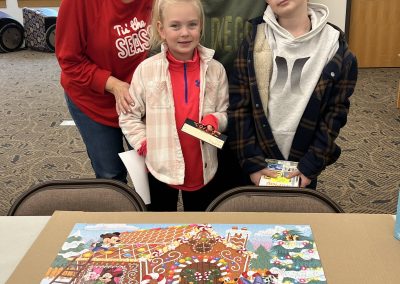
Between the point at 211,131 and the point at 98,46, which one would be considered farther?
the point at 98,46

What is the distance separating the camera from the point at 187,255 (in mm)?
967

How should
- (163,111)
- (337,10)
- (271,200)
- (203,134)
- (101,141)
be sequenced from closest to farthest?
(271,200) → (203,134) → (163,111) → (101,141) → (337,10)

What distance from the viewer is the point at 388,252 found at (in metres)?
0.96

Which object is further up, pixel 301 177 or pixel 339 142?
pixel 301 177

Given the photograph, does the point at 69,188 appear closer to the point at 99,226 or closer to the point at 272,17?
the point at 99,226

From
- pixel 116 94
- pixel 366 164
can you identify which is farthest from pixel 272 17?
pixel 366 164

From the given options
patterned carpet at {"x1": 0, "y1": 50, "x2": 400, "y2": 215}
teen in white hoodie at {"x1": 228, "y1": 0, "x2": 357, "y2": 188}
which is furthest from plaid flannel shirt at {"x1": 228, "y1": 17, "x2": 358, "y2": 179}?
Answer: patterned carpet at {"x1": 0, "y1": 50, "x2": 400, "y2": 215}

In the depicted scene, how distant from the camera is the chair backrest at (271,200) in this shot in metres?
1.24

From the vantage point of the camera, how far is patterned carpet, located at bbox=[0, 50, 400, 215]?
2.66 m

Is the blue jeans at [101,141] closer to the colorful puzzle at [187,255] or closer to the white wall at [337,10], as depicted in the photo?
the colorful puzzle at [187,255]

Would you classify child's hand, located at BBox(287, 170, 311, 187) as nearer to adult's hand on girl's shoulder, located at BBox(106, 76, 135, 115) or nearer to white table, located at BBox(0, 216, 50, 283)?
adult's hand on girl's shoulder, located at BBox(106, 76, 135, 115)

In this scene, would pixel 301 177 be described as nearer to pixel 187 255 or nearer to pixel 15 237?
pixel 187 255

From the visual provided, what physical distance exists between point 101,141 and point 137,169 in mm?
262

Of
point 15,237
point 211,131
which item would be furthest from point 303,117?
point 15,237
